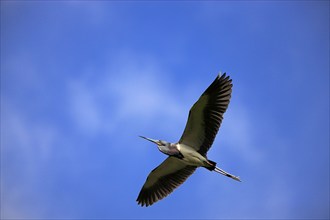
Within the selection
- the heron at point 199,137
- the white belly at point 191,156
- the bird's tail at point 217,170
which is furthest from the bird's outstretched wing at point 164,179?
the bird's tail at point 217,170

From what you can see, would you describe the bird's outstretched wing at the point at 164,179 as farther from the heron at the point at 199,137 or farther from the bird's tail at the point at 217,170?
the bird's tail at the point at 217,170

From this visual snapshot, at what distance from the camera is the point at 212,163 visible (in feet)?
53.1

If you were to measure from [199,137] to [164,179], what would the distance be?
2.46 metres

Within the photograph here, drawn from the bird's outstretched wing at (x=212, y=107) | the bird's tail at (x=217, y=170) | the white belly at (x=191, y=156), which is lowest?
the bird's tail at (x=217, y=170)

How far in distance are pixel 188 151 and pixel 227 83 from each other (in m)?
2.51

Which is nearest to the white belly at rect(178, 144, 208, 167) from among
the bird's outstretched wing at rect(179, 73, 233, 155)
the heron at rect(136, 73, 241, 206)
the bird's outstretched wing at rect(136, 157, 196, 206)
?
the heron at rect(136, 73, 241, 206)

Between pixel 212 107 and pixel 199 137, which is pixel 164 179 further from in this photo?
pixel 212 107

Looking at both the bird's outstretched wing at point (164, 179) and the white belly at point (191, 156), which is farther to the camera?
the bird's outstretched wing at point (164, 179)

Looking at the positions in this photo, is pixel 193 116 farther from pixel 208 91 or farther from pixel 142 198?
pixel 142 198

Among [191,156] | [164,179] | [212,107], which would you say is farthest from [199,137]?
[164,179]

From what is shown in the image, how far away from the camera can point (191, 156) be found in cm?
1644

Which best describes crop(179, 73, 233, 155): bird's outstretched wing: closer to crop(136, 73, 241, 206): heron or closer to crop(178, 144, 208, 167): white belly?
crop(136, 73, 241, 206): heron

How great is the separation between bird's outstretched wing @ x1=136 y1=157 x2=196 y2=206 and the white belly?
2.09 ft

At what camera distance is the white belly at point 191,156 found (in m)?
16.3
